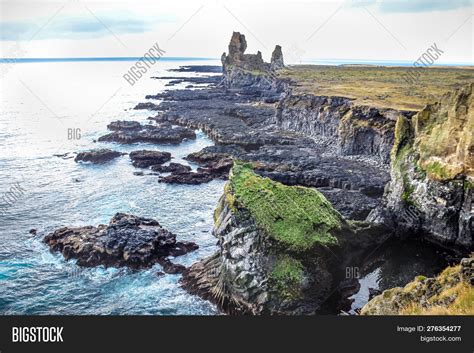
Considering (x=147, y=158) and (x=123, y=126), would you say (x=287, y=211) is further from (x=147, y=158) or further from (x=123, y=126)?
(x=123, y=126)

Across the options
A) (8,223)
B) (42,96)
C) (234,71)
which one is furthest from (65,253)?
(234,71)

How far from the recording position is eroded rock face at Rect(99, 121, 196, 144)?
260ft

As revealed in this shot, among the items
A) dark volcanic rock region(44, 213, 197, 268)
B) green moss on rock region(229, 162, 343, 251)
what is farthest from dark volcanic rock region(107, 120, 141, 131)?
green moss on rock region(229, 162, 343, 251)

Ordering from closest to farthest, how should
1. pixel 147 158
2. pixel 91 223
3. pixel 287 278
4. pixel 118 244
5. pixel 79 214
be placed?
pixel 287 278 → pixel 118 244 → pixel 91 223 → pixel 79 214 → pixel 147 158

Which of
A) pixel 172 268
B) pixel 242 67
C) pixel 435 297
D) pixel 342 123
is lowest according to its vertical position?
pixel 172 268

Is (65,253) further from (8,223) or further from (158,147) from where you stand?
(158,147)

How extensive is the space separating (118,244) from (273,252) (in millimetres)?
13756

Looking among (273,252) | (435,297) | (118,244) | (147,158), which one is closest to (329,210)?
(273,252)

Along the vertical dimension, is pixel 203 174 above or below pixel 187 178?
above

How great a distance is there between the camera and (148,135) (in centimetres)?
8038

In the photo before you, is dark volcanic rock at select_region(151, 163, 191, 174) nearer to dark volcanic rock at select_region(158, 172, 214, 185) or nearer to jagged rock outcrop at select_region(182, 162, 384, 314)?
dark volcanic rock at select_region(158, 172, 214, 185)

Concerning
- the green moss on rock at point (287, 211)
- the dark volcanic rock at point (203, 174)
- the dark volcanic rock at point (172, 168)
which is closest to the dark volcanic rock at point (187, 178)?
the dark volcanic rock at point (203, 174)

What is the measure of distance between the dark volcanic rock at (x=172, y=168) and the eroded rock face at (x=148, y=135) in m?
18.4

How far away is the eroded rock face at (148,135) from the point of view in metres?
79.3
